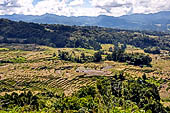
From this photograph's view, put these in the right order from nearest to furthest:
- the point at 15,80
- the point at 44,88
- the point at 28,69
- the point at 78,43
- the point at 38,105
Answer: the point at 38,105 < the point at 44,88 < the point at 15,80 < the point at 28,69 < the point at 78,43

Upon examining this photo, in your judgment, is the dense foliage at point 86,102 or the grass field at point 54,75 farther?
the grass field at point 54,75

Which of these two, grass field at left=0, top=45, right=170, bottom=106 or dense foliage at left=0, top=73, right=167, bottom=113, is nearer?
dense foliage at left=0, top=73, right=167, bottom=113

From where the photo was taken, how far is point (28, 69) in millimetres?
93938

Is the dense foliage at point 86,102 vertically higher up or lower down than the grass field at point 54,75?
higher up

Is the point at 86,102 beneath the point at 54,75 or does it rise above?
above

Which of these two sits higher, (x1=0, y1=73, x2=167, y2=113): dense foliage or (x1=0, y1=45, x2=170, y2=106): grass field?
(x1=0, y1=73, x2=167, y2=113): dense foliage

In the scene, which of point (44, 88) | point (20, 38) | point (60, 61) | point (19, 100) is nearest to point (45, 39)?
point (20, 38)

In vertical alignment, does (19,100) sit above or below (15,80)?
above

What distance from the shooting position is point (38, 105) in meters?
42.1

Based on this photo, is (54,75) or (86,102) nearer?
(86,102)

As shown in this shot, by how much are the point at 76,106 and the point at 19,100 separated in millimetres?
14544

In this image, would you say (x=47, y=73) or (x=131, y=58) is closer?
(x=47, y=73)

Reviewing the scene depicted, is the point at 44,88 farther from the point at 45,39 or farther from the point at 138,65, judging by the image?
the point at 45,39

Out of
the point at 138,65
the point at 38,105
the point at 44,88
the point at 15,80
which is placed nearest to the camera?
the point at 38,105
